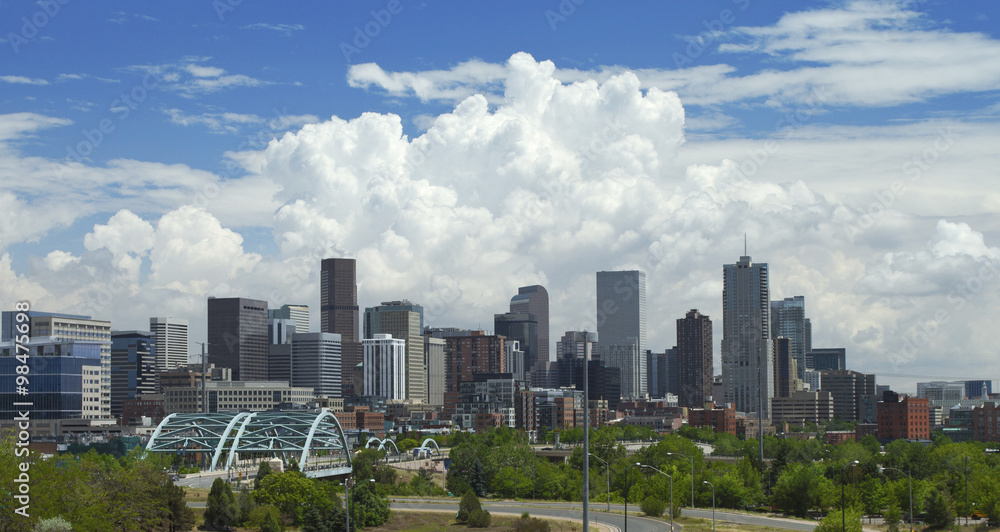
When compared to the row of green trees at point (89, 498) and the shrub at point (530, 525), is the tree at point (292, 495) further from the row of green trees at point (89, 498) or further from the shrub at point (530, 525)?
the shrub at point (530, 525)

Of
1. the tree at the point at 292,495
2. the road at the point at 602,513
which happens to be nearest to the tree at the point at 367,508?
the tree at the point at 292,495

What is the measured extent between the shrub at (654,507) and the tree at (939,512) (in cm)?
2682

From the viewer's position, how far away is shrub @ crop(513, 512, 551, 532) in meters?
89.6

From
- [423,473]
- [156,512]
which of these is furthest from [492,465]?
[156,512]

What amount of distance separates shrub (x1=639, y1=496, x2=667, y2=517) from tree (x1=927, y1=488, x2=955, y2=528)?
26.8 meters

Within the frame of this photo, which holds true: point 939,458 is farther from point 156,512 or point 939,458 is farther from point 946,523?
point 156,512

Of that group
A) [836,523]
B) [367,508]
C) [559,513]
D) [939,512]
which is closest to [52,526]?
[367,508]

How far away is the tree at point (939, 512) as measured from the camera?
104 meters

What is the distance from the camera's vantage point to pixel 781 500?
11969 cm

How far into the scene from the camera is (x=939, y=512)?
104438mm

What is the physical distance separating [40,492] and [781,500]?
83912 millimetres

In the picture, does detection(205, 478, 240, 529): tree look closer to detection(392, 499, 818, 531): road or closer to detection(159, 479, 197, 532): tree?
detection(159, 479, 197, 532): tree

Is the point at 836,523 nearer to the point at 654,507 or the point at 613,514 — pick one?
the point at 654,507

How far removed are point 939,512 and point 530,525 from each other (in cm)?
4278
